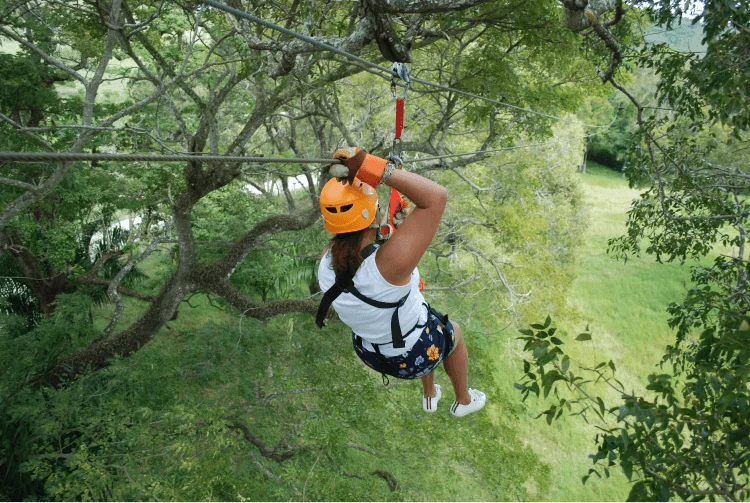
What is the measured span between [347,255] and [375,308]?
300 mm

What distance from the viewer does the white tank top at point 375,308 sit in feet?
8.42

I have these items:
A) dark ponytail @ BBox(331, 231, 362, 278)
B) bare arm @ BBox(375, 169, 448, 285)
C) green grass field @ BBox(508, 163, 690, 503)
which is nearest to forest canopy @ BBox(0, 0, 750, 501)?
bare arm @ BBox(375, 169, 448, 285)

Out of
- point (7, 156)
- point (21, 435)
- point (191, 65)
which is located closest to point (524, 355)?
point (191, 65)

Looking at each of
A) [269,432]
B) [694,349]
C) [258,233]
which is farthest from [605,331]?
[694,349]

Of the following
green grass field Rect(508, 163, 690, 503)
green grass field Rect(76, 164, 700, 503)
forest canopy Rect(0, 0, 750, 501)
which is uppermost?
forest canopy Rect(0, 0, 750, 501)

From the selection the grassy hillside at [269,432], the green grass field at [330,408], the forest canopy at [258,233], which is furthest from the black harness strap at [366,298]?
the green grass field at [330,408]

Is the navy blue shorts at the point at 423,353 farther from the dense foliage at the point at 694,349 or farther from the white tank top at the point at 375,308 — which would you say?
the dense foliage at the point at 694,349

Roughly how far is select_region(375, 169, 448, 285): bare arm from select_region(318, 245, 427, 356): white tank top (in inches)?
4.7

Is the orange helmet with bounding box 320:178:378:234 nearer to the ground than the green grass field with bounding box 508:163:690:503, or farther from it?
farther from it

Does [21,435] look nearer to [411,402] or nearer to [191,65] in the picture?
[411,402]

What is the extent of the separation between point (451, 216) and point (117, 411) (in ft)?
22.6

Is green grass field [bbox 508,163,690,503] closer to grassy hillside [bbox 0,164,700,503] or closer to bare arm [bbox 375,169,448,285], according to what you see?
grassy hillside [bbox 0,164,700,503]

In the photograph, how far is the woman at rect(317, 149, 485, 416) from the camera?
238 cm

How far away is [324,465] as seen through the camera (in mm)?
6777
